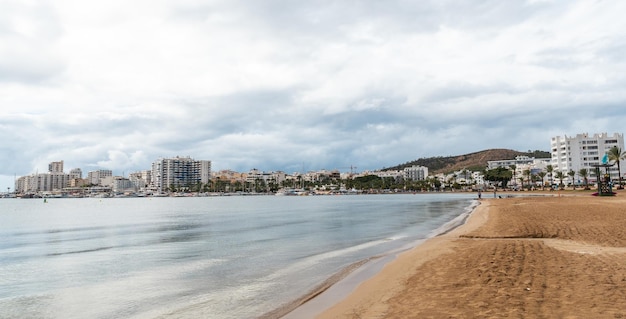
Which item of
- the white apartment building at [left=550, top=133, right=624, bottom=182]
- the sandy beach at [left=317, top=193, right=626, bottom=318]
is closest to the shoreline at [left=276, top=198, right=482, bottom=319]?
the sandy beach at [left=317, top=193, right=626, bottom=318]

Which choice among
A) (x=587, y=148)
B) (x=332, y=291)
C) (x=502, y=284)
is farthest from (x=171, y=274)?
(x=587, y=148)

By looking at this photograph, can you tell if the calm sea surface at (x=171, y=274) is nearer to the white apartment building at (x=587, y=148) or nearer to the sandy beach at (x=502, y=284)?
the sandy beach at (x=502, y=284)

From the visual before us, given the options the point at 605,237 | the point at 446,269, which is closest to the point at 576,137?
the point at 605,237

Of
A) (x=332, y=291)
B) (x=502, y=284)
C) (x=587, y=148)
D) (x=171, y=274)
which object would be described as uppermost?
(x=587, y=148)

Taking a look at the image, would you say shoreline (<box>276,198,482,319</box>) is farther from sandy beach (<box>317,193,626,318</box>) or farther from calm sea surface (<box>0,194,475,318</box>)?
calm sea surface (<box>0,194,475,318</box>)

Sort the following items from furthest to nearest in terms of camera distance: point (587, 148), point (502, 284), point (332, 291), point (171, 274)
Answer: point (587, 148), point (171, 274), point (332, 291), point (502, 284)

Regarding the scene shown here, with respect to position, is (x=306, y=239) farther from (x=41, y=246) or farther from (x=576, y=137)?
(x=576, y=137)

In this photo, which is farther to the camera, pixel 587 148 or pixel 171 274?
pixel 587 148

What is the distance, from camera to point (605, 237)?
1773 cm

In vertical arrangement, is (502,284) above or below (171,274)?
above

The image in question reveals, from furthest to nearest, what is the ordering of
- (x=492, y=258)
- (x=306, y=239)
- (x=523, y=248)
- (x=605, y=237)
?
(x=306, y=239) < (x=605, y=237) < (x=523, y=248) < (x=492, y=258)

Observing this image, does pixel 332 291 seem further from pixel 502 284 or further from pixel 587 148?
pixel 587 148

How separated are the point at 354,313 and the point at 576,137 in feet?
540

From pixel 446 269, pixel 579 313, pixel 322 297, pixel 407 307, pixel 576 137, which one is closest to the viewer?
pixel 579 313
